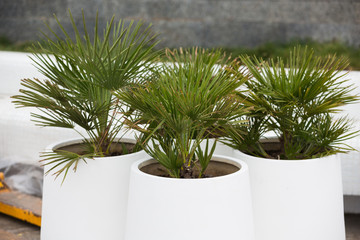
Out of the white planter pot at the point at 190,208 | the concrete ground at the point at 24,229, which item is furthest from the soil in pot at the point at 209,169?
the concrete ground at the point at 24,229

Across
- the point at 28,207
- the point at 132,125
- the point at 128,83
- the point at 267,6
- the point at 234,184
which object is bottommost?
the point at 28,207

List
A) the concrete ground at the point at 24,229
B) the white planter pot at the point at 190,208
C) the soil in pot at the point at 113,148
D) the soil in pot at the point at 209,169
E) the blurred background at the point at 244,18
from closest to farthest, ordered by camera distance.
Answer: the white planter pot at the point at 190,208, the soil in pot at the point at 209,169, the soil in pot at the point at 113,148, the concrete ground at the point at 24,229, the blurred background at the point at 244,18

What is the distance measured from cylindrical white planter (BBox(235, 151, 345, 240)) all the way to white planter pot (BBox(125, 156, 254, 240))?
0.64 ft

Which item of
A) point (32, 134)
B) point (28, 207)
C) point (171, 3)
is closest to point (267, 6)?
point (171, 3)

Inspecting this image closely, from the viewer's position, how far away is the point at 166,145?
1.38m

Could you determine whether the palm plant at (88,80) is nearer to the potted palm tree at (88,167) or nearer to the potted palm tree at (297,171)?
the potted palm tree at (88,167)

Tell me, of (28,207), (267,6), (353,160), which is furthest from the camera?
(267,6)

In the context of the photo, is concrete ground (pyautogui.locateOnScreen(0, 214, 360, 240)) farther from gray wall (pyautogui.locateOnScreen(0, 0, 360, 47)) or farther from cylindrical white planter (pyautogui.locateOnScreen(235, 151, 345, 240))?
gray wall (pyautogui.locateOnScreen(0, 0, 360, 47))

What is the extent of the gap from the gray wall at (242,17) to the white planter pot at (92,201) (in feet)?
13.2

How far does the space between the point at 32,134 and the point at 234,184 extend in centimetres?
150

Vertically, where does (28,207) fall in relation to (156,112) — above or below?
below

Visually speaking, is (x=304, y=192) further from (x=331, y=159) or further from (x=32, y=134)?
(x=32, y=134)

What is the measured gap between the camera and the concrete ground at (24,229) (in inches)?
79.0

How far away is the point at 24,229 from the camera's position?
209 centimetres
